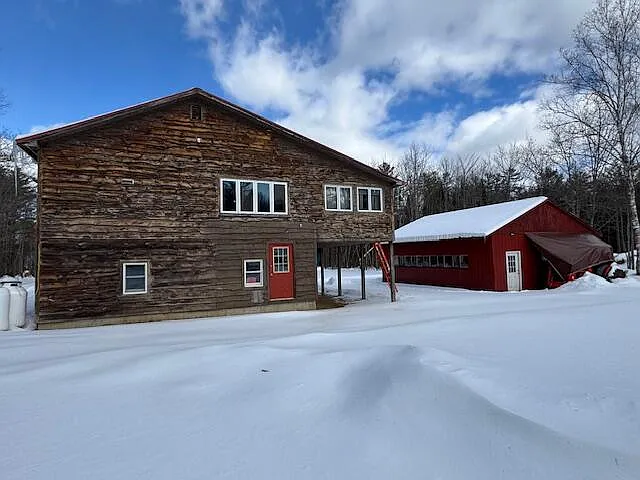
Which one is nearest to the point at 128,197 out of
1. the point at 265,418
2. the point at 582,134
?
the point at 265,418

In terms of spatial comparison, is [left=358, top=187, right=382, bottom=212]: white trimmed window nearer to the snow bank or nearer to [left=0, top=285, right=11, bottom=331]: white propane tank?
the snow bank

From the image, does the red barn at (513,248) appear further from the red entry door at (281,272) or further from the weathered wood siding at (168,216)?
the red entry door at (281,272)

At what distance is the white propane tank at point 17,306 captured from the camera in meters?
11.1

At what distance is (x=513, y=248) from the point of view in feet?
68.7

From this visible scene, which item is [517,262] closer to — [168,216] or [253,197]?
[253,197]

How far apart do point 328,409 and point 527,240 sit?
1989cm

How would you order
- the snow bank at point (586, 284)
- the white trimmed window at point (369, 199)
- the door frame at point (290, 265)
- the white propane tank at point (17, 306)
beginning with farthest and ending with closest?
the snow bank at point (586, 284) < the white trimmed window at point (369, 199) < the door frame at point (290, 265) < the white propane tank at point (17, 306)

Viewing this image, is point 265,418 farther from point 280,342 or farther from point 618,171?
point 618,171

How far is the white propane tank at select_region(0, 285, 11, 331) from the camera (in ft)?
35.6

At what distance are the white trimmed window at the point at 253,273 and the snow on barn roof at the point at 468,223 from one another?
11.3m

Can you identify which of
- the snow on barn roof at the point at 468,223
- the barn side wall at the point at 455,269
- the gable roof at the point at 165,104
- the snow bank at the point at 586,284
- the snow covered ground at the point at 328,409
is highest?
the gable roof at the point at 165,104

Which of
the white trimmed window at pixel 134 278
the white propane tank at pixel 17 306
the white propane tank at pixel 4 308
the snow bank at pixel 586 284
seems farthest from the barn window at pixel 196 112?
the snow bank at pixel 586 284

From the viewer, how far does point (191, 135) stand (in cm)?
1314

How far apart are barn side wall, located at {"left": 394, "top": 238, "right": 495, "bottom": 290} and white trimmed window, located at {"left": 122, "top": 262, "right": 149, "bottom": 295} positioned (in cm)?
1544
